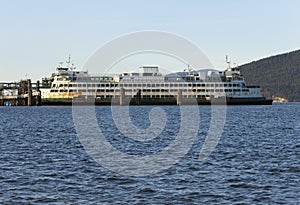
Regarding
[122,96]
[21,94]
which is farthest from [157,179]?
[21,94]

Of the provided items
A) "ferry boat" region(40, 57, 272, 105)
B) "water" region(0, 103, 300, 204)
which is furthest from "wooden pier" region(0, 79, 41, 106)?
"water" region(0, 103, 300, 204)

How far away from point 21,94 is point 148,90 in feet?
137

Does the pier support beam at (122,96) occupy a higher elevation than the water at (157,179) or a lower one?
higher

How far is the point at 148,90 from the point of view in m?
170

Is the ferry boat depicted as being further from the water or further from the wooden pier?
the water

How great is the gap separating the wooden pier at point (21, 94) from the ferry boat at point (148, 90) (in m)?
3.54

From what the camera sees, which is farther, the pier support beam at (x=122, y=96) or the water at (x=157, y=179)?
the pier support beam at (x=122, y=96)

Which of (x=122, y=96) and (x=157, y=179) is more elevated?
(x=122, y=96)

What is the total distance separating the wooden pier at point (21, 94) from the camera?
170 meters

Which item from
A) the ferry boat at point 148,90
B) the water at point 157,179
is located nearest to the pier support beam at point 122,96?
the ferry boat at point 148,90

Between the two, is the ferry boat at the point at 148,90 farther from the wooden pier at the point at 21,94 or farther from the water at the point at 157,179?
the water at the point at 157,179

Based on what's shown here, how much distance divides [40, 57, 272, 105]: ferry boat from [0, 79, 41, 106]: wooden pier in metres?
3.54

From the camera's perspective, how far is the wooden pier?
170 metres

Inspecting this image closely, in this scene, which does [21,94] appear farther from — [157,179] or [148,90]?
[157,179]
